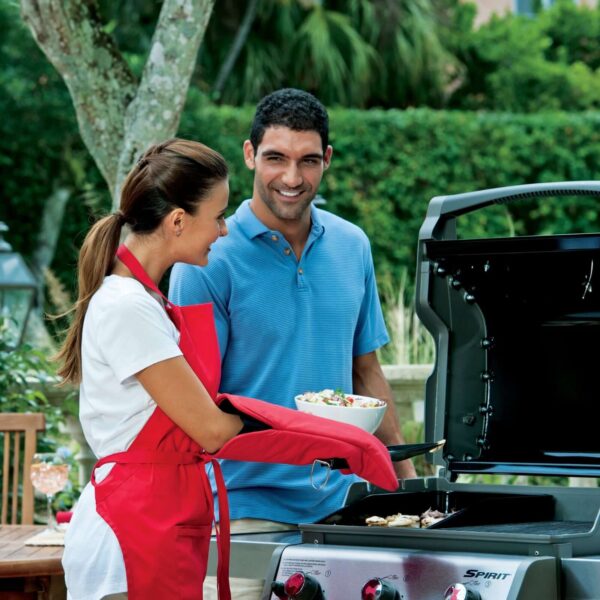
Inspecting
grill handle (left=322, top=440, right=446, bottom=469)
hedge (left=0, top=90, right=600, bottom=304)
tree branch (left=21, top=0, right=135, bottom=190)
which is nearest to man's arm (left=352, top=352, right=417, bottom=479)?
grill handle (left=322, top=440, right=446, bottom=469)

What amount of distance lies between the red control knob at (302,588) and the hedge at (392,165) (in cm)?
884

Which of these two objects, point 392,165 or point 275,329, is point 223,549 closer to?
point 275,329

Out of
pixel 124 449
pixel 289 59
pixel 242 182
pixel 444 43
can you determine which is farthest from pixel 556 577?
pixel 444 43

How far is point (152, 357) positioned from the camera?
2.04m

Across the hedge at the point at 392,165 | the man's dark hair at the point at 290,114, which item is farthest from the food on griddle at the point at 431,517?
the hedge at the point at 392,165

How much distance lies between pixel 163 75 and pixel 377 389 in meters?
2.10

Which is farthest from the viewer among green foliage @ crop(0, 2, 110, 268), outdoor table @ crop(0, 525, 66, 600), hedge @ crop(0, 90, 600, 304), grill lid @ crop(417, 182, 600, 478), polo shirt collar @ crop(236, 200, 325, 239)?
hedge @ crop(0, 90, 600, 304)

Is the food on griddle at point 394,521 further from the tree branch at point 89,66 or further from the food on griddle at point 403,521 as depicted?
the tree branch at point 89,66

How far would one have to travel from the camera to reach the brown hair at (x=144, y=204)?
216cm

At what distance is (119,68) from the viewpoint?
186 inches

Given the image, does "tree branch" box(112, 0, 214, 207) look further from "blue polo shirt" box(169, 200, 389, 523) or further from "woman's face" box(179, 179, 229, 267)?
"woman's face" box(179, 179, 229, 267)

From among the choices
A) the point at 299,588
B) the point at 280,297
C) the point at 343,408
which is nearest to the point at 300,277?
the point at 280,297

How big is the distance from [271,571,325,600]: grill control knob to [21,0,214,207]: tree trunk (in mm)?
2584

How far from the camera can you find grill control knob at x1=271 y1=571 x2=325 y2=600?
6.87ft
